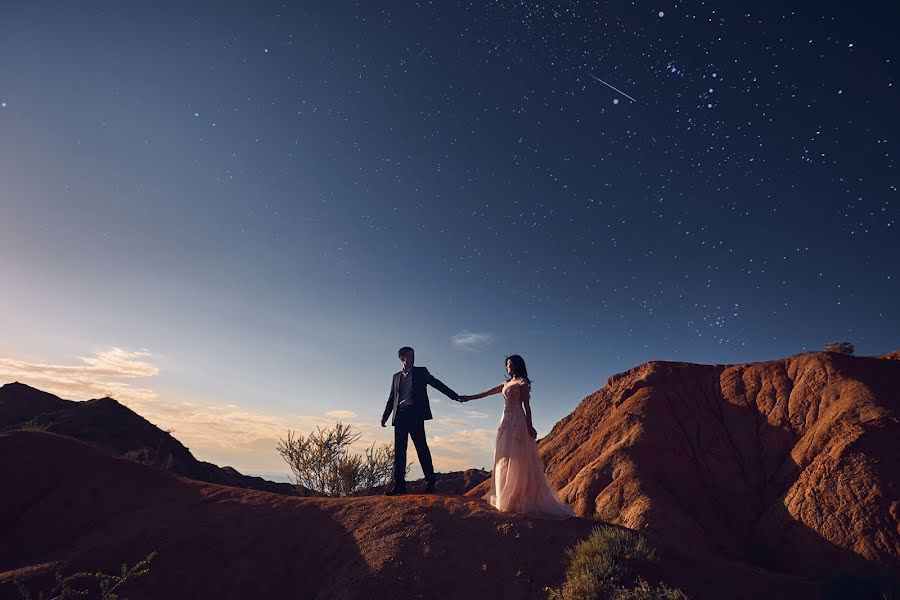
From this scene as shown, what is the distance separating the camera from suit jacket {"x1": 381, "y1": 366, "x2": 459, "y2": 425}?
9.04 meters

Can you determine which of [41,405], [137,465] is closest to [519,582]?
[137,465]

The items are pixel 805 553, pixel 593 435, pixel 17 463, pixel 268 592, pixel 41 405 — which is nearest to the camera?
pixel 268 592

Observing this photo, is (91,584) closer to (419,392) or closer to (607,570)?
(419,392)

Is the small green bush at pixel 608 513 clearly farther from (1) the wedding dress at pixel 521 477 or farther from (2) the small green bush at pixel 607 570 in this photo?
(2) the small green bush at pixel 607 570

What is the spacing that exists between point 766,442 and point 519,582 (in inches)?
667

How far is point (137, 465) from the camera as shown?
970 centimetres

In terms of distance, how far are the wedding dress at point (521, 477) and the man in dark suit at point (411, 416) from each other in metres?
1.51

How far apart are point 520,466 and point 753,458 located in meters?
15.6

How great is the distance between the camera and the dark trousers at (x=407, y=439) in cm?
891

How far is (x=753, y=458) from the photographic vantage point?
1864 centimetres

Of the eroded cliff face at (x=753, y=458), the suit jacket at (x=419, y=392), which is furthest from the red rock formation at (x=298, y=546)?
the eroded cliff face at (x=753, y=458)

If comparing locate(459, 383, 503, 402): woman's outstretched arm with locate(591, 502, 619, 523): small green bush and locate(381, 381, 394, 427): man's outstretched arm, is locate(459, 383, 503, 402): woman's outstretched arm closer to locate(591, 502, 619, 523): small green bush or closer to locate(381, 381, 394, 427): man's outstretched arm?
locate(381, 381, 394, 427): man's outstretched arm

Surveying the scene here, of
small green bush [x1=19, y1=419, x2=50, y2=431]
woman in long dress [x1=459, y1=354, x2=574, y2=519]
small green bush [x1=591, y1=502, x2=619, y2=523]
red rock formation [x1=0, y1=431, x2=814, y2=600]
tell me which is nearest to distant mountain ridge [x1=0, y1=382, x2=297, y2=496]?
small green bush [x1=19, y1=419, x2=50, y2=431]

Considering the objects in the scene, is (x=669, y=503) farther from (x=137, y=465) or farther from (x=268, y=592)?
(x=137, y=465)
